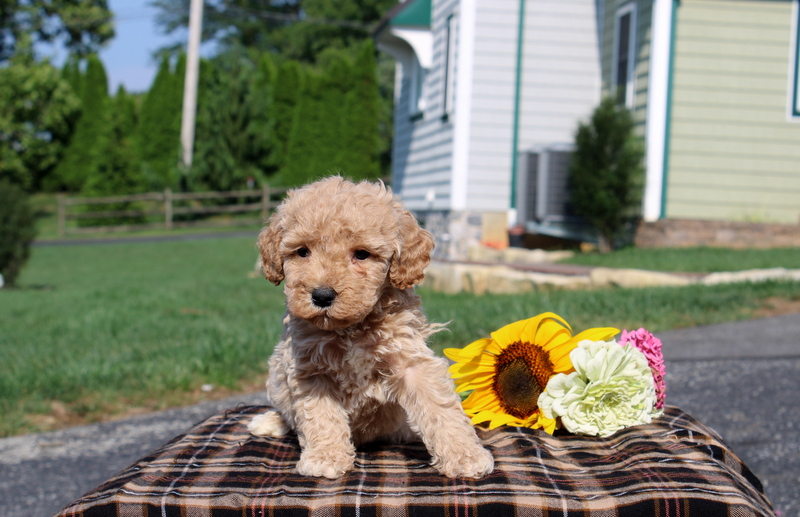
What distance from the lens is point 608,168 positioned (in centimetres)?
1123

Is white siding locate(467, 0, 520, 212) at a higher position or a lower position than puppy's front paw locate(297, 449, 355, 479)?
higher

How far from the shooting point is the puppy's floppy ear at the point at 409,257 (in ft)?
7.03

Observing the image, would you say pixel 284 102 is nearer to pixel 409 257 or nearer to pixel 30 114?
pixel 30 114

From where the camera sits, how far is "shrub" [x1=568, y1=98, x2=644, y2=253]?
11086 mm

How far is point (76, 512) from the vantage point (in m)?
1.97

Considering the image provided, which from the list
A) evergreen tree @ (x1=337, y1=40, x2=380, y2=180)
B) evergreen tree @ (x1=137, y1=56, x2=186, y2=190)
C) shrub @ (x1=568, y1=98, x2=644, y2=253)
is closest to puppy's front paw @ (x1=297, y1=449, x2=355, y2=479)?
shrub @ (x1=568, y1=98, x2=644, y2=253)

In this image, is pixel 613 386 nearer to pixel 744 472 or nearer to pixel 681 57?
pixel 744 472

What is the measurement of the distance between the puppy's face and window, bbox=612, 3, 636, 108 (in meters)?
10.8

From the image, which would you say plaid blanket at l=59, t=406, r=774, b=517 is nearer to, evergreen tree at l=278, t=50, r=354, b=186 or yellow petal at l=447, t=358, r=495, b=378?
yellow petal at l=447, t=358, r=495, b=378

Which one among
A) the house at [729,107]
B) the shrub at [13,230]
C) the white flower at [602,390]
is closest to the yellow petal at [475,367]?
the white flower at [602,390]

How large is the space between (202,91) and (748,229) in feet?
83.7

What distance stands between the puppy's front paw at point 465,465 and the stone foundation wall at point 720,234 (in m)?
9.93

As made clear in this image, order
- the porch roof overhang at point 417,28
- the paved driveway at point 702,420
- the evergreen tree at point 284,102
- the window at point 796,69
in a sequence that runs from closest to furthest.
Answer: the paved driveway at point 702,420 < the window at point 796,69 < the porch roof overhang at point 417,28 < the evergreen tree at point 284,102

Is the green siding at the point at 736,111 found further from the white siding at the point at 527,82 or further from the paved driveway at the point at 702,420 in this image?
the paved driveway at the point at 702,420
